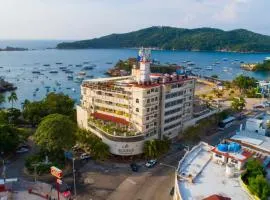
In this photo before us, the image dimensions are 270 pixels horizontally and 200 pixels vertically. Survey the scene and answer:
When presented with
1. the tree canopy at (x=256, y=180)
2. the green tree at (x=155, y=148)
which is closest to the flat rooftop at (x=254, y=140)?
the tree canopy at (x=256, y=180)

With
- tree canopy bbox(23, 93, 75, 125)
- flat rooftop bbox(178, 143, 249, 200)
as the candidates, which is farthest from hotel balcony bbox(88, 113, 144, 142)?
tree canopy bbox(23, 93, 75, 125)

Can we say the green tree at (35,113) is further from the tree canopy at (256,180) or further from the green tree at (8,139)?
the tree canopy at (256,180)

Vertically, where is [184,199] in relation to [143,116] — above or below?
below

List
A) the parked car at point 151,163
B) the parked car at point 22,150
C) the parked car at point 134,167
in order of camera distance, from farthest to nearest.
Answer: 1. the parked car at point 22,150
2. the parked car at point 151,163
3. the parked car at point 134,167

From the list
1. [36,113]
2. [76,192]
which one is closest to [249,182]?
[76,192]

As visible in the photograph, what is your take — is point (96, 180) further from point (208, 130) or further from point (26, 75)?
point (26, 75)
